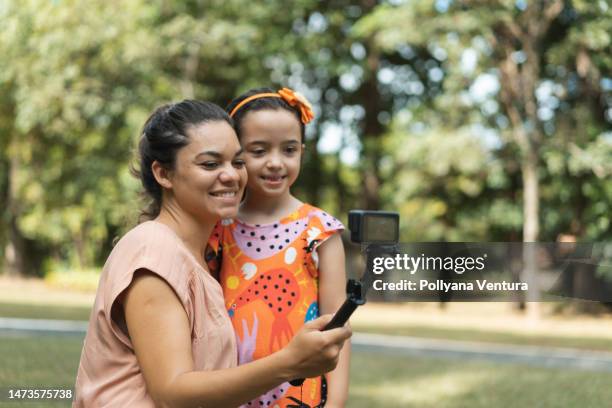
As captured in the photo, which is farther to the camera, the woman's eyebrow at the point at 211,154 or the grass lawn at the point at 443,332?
the grass lawn at the point at 443,332

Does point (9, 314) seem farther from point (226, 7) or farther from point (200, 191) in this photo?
point (200, 191)

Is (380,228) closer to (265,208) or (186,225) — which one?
(186,225)

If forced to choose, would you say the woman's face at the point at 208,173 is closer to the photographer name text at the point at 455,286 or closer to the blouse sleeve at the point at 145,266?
the blouse sleeve at the point at 145,266

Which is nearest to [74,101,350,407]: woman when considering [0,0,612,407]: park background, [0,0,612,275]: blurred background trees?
[0,0,612,407]: park background

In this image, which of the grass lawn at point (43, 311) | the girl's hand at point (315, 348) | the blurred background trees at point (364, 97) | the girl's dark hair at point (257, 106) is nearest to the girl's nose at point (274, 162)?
the girl's dark hair at point (257, 106)

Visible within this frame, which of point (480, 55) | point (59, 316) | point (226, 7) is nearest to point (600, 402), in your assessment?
point (59, 316)

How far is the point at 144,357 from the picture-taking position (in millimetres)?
1673

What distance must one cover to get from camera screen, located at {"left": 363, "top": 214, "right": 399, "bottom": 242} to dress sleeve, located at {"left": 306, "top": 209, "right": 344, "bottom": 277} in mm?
893

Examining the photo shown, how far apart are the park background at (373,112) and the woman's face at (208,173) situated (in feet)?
40.9

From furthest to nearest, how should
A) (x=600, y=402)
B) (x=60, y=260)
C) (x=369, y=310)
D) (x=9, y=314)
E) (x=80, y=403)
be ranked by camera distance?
(x=60, y=260), (x=369, y=310), (x=9, y=314), (x=600, y=402), (x=80, y=403)

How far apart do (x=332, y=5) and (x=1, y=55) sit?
1054 centimetres

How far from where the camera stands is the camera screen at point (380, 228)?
5.35 ft

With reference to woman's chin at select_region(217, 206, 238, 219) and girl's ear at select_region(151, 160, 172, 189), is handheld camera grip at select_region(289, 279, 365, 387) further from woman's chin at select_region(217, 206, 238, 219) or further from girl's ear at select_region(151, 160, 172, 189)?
girl's ear at select_region(151, 160, 172, 189)

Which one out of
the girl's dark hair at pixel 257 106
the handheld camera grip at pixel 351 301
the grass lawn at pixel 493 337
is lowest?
the grass lawn at pixel 493 337
